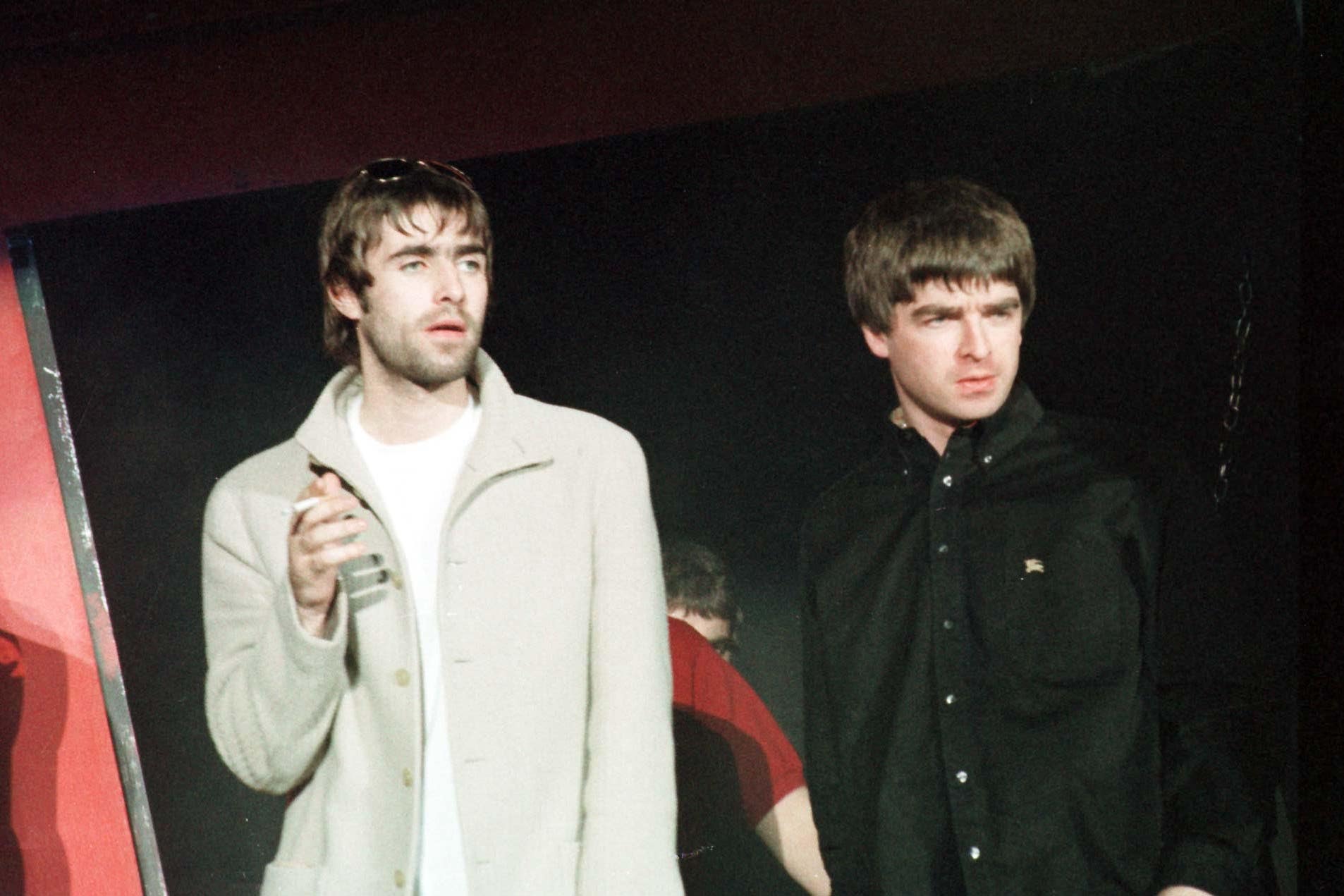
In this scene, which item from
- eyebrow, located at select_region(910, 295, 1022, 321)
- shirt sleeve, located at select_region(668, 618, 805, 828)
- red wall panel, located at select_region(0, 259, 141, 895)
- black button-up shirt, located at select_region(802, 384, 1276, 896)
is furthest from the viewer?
red wall panel, located at select_region(0, 259, 141, 895)

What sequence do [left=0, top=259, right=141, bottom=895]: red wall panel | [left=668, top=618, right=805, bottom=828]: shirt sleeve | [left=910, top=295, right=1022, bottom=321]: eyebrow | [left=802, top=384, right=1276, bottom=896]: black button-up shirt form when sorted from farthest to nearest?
1. [left=0, top=259, right=141, bottom=895]: red wall panel
2. [left=668, top=618, right=805, bottom=828]: shirt sleeve
3. [left=910, top=295, right=1022, bottom=321]: eyebrow
4. [left=802, top=384, right=1276, bottom=896]: black button-up shirt

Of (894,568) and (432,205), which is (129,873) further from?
(894,568)

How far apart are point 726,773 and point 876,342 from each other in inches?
27.8

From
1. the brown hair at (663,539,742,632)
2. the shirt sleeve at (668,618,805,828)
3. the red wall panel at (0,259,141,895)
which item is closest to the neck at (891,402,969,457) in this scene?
the brown hair at (663,539,742,632)

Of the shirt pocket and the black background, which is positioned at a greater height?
the black background

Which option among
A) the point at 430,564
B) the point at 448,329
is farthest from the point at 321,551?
the point at 448,329

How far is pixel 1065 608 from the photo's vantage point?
172 centimetres

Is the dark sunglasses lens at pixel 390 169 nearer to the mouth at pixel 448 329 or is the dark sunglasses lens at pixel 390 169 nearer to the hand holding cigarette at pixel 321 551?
the mouth at pixel 448 329

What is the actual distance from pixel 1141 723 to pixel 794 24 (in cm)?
118

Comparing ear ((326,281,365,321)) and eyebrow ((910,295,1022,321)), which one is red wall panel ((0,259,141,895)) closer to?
ear ((326,281,365,321))

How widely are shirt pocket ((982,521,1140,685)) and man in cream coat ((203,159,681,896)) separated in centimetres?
50

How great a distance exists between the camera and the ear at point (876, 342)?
183cm

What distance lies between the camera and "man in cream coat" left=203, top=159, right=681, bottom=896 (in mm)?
1754

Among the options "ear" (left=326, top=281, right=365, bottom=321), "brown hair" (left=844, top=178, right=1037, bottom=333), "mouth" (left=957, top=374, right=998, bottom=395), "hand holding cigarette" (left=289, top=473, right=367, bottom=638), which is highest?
"ear" (left=326, top=281, right=365, bottom=321)
